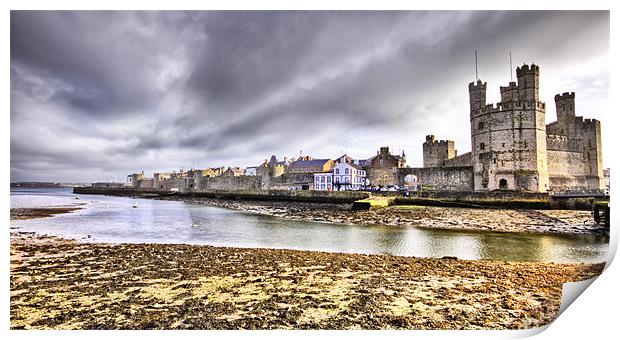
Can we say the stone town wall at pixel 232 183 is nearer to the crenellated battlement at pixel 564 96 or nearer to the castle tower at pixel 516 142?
the castle tower at pixel 516 142

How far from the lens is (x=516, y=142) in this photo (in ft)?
57.0

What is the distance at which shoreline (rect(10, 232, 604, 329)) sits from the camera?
272 cm

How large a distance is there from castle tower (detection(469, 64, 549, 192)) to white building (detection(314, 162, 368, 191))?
12.4 metres

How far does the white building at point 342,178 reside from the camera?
29.6m

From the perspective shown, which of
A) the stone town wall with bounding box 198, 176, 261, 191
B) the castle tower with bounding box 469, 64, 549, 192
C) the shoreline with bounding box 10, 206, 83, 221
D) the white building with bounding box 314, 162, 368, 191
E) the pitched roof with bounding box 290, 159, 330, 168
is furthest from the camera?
the pitched roof with bounding box 290, 159, 330, 168

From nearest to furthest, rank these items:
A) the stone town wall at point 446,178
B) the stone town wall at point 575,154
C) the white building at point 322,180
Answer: the stone town wall at point 446,178 → the stone town wall at point 575,154 → the white building at point 322,180

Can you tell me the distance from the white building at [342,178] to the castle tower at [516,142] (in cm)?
1239

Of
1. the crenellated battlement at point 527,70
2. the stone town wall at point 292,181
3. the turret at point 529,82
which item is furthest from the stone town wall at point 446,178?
the stone town wall at point 292,181

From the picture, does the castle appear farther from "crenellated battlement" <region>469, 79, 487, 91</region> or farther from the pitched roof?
the pitched roof

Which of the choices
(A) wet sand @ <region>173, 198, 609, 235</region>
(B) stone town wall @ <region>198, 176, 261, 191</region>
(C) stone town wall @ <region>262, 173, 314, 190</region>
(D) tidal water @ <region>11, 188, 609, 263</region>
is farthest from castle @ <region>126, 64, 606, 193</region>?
(D) tidal water @ <region>11, 188, 609, 263</region>

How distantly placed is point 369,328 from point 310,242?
201 inches

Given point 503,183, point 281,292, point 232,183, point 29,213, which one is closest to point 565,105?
point 503,183

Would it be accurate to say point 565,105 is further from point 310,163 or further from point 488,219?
point 310,163

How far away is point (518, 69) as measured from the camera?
1791cm
